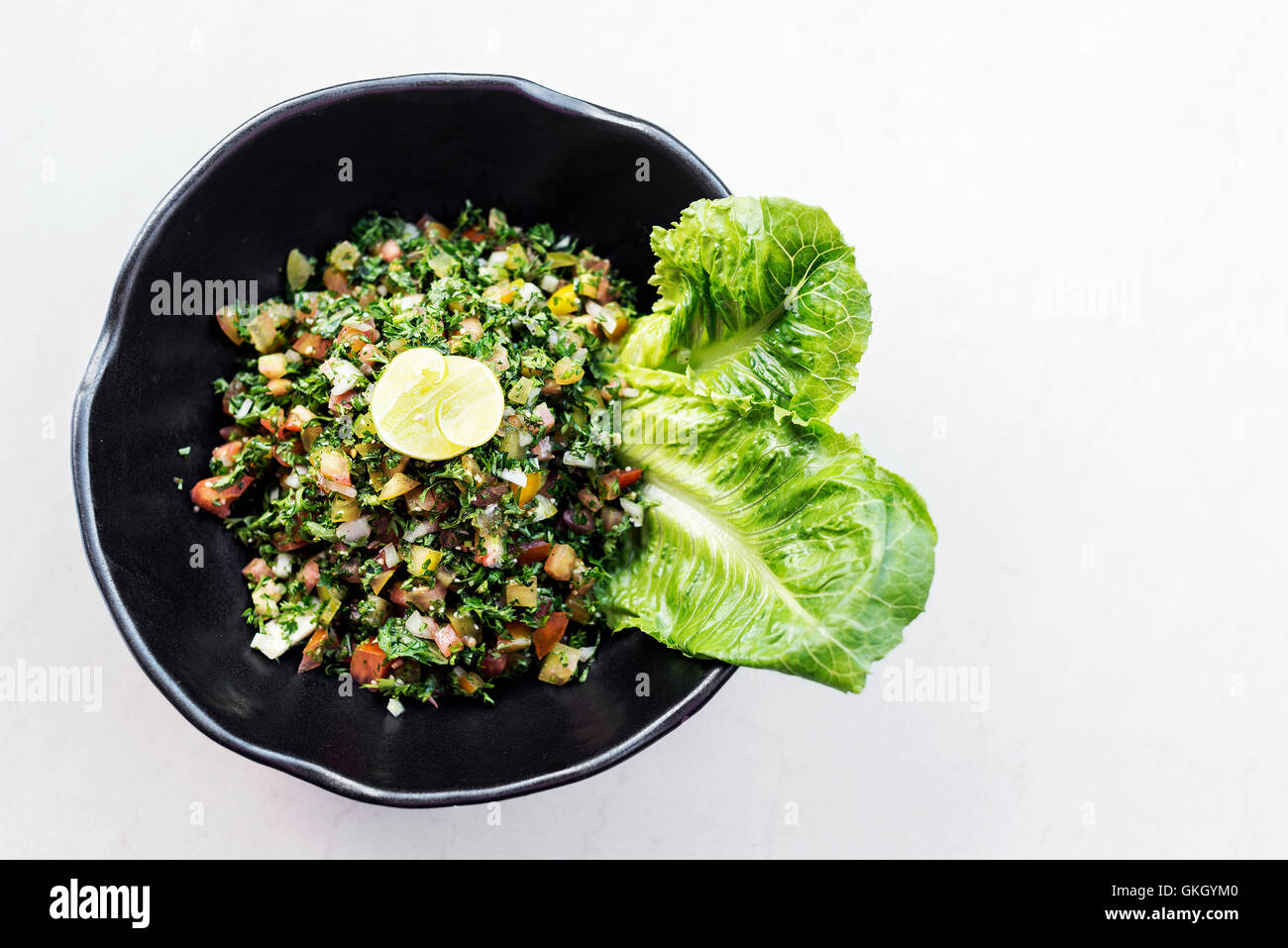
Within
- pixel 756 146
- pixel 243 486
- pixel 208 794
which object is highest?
pixel 756 146

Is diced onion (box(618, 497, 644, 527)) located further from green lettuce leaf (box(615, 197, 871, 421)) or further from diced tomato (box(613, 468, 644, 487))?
green lettuce leaf (box(615, 197, 871, 421))

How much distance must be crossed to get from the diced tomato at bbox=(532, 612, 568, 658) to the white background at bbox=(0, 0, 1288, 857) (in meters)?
0.87

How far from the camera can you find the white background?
3631 millimetres

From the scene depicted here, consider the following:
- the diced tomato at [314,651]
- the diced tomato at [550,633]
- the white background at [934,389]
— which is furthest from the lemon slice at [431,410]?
the white background at [934,389]

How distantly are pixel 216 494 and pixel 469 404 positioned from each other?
3.24ft

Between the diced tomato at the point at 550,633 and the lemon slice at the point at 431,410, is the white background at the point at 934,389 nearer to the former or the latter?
the diced tomato at the point at 550,633

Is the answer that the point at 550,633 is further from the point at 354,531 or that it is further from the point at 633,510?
the point at 354,531

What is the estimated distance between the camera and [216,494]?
10.1 feet

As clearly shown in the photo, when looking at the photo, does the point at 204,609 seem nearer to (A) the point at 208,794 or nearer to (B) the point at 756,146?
(A) the point at 208,794

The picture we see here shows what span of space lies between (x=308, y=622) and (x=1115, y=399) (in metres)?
3.22

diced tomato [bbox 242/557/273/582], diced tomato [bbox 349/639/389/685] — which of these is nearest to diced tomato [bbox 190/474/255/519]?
diced tomato [bbox 242/557/273/582]

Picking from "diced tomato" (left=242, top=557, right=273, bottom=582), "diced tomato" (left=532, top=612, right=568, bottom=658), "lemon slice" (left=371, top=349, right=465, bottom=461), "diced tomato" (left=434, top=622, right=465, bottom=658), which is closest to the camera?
"lemon slice" (left=371, top=349, right=465, bottom=461)

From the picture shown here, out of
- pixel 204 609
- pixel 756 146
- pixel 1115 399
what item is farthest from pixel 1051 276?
pixel 204 609

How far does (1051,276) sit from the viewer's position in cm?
391
